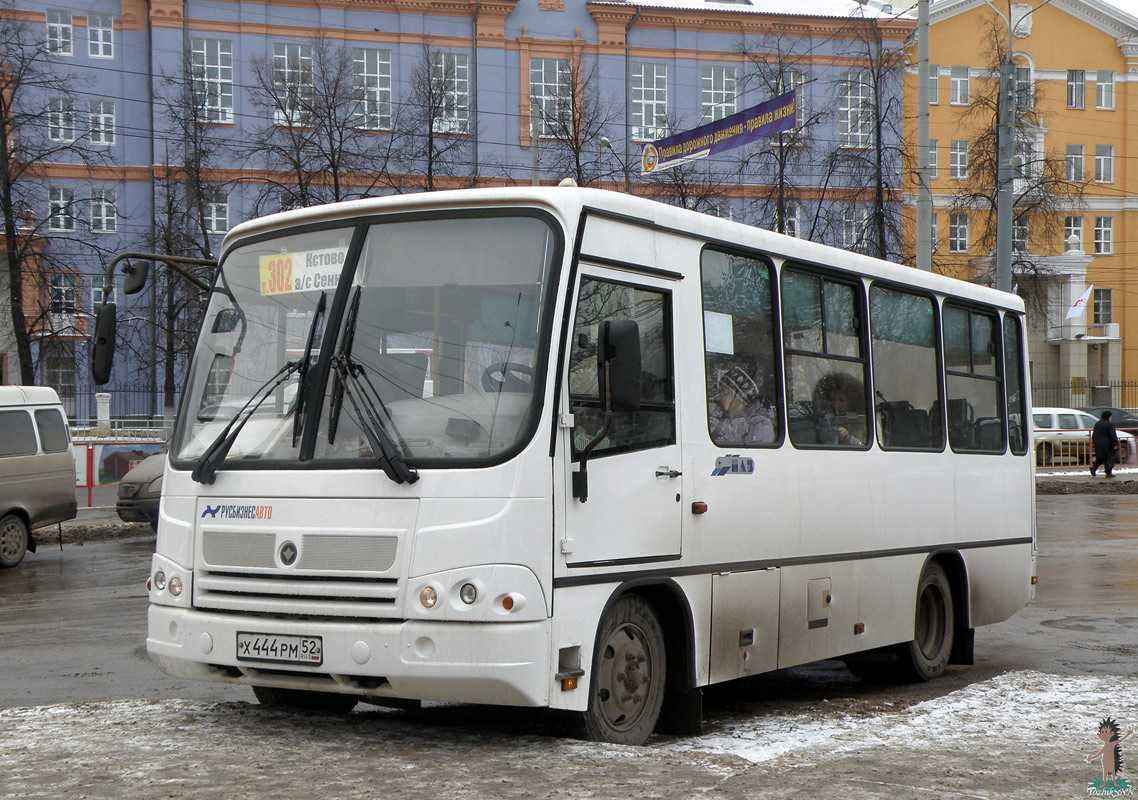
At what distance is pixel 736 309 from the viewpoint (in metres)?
8.02

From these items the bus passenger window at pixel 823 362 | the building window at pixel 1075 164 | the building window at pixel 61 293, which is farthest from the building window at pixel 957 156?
the bus passenger window at pixel 823 362

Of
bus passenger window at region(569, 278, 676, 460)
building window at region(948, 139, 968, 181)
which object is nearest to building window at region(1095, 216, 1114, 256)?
building window at region(948, 139, 968, 181)

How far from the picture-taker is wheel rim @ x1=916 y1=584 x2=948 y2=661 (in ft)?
33.6

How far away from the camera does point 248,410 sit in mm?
6973

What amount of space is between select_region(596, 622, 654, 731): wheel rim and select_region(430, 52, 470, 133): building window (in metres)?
35.0

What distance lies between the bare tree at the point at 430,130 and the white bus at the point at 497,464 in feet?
106

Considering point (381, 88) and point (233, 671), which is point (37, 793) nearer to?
point (233, 671)

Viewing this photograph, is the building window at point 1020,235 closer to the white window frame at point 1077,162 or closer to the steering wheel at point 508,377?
the white window frame at point 1077,162

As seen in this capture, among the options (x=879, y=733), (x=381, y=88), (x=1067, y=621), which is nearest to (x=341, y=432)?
(x=879, y=733)

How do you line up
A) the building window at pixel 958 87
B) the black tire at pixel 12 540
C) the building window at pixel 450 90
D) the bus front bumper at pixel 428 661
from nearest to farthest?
the bus front bumper at pixel 428 661 → the black tire at pixel 12 540 → the building window at pixel 450 90 → the building window at pixel 958 87

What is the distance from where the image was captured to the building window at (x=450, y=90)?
41.1 meters

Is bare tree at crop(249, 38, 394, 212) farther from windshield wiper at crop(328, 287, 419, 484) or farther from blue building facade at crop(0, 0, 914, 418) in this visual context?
windshield wiper at crop(328, 287, 419, 484)

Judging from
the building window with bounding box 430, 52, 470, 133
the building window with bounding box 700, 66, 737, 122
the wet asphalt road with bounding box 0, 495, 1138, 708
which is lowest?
the wet asphalt road with bounding box 0, 495, 1138, 708

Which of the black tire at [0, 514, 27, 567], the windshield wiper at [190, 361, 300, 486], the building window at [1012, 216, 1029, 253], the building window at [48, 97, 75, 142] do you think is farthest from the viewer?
the building window at [1012, 216, 1029, 253]
